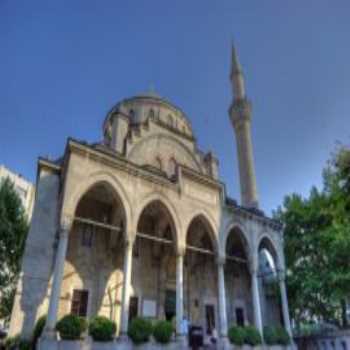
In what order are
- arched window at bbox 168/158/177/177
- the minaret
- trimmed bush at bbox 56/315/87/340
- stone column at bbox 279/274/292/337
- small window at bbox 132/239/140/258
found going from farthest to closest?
the minaret → arched window at bbox 168/158/177/177 → stone column at bbox 279/274/292/337 → small window at bbox 132/239/140/258 → trimmed bush at bbox 56/315/87/340

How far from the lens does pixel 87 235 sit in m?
14.4

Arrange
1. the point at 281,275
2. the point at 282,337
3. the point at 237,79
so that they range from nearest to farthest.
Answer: the point at 282,337 < the point at 281,275 < the point at 237,79

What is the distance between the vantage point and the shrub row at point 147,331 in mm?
10812

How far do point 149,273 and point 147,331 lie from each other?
15.2 ft

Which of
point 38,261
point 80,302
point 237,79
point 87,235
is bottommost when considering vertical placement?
point 80,302

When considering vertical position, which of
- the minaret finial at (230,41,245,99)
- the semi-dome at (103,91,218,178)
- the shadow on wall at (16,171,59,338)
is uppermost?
the minaret finial at (230,41,245,99)

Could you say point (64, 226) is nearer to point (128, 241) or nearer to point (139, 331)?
point (128, 241)

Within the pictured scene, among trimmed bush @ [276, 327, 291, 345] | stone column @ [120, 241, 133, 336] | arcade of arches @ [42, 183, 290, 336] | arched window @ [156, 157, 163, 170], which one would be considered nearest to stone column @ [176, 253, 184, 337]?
arcade of arches @ [42, 183, 290, 336]

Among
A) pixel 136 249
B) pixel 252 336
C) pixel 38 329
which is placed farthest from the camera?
pixel 136 249

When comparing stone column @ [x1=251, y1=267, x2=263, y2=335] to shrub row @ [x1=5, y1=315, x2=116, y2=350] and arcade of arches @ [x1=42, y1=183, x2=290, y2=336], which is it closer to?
arcade of arches @ [x1=42, y1=183, x2=290, y2=336]

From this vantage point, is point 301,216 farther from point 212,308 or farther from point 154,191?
point 154,191

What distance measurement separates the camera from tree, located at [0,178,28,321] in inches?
603

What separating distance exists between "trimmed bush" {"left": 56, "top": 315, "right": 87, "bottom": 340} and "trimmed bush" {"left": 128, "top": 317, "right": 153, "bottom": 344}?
5.63ft

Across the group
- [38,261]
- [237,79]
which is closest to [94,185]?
[38,261]
